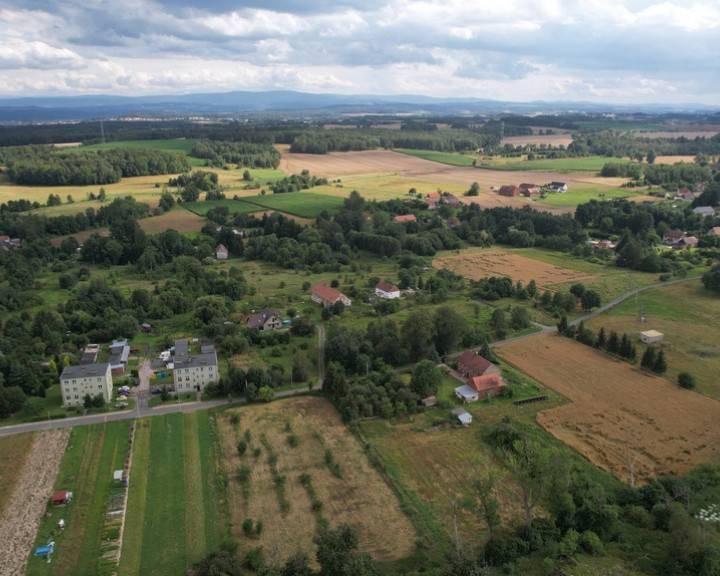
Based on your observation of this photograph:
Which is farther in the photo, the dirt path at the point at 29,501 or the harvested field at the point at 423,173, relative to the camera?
the harvested field at the point at 423,173

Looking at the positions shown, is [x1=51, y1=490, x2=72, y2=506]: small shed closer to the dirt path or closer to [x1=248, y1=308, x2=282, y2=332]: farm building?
the dirt path

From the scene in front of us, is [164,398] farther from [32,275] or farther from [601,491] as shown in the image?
[32,275]

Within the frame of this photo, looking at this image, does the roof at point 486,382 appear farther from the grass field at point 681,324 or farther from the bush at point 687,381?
the grass field at point 681,324

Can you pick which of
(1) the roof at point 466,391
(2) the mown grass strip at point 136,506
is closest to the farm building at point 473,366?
(1) the roof at point 466,391

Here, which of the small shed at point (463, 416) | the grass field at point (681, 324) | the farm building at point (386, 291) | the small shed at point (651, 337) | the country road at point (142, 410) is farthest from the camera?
the farm building at point (386, 291)

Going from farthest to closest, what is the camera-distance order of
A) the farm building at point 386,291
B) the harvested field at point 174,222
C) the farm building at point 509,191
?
the farm building at point 509,191 < the harvested field at point 174,222 < the farm building at point 386,291

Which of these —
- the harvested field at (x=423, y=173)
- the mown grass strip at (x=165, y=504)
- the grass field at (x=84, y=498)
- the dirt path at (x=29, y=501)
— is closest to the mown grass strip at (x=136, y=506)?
the mown grass strip at (x=165, y=504)

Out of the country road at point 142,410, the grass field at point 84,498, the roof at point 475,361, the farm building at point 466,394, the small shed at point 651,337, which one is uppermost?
the roof at point 475,361

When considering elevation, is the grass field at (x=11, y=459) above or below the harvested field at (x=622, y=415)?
below
